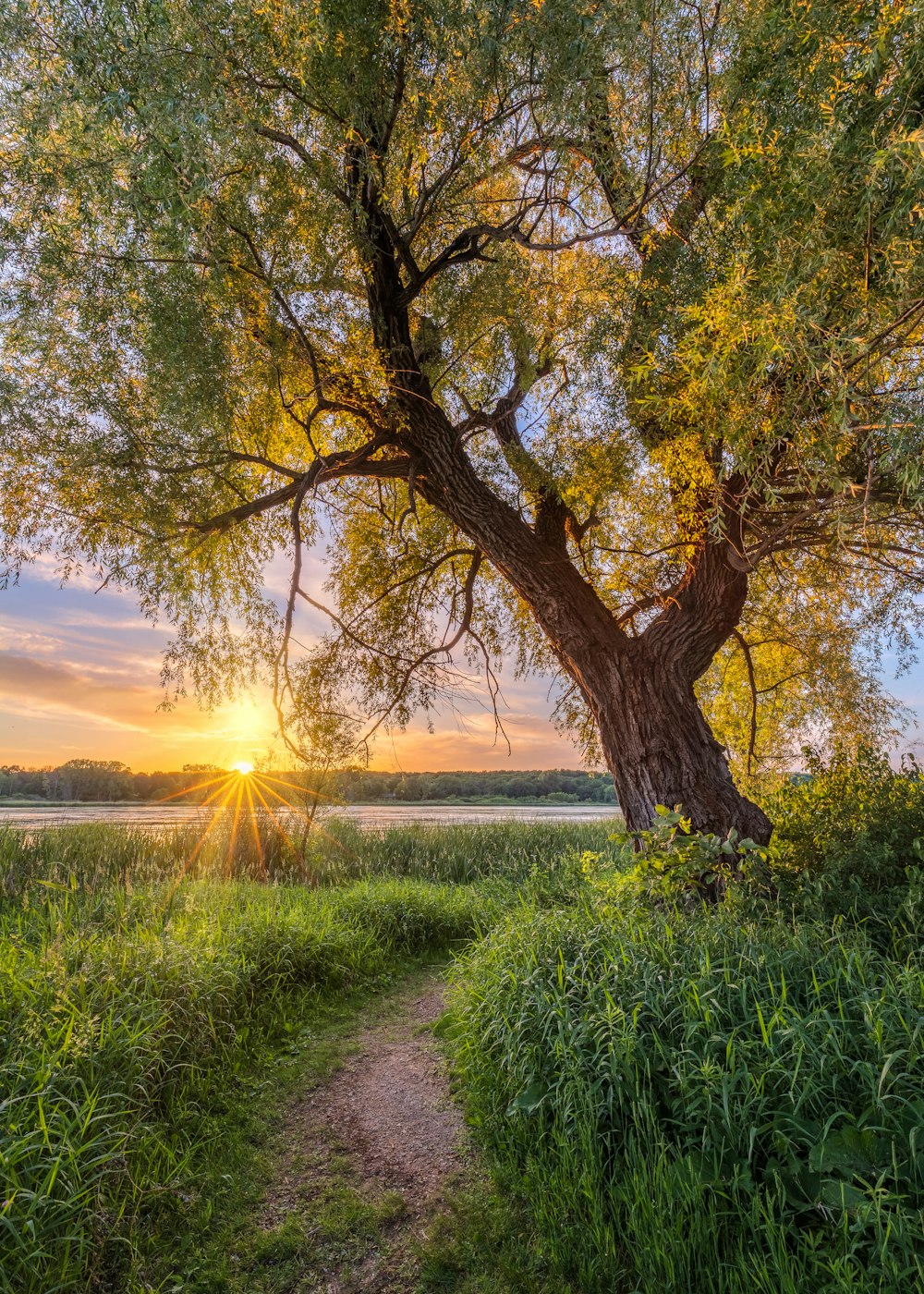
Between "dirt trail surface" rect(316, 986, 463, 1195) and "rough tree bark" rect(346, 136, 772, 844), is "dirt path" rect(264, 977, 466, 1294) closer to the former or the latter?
"dirt trail surface" rect(316, 986, 463, 1195)

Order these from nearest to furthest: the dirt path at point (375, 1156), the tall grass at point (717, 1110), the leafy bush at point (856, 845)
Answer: the tall grass at point (717, 1110) → the dirt path at point (375, 1156) → the leafy bush at point (856, 845)

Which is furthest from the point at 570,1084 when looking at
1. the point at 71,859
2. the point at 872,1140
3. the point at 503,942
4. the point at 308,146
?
the point at 71,859

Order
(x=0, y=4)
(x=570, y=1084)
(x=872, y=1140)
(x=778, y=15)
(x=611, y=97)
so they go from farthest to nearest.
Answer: (x=611, y=97)
(x=0, y=4)
(x=778, y=15)
(x=570, y=1084)
(x=872, y=1140)

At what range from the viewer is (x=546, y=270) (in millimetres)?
7020

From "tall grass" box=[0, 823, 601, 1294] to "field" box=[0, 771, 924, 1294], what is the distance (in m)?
0.02

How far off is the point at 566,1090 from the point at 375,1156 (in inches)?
49.9

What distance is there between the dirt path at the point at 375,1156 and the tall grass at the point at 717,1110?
34 cm

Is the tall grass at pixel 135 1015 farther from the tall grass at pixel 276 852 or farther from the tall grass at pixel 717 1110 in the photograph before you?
the tall grass at pixel 717 1110

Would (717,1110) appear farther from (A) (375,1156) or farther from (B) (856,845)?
(B) (856,845)

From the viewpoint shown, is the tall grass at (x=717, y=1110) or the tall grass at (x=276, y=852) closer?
the tall grass at (x=717, y=1110)

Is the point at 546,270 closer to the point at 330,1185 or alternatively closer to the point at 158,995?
the point at 158,995

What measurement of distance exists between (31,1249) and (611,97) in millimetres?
8057

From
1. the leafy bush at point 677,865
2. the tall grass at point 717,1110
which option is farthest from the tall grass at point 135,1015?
the leafy bush at point 677,865

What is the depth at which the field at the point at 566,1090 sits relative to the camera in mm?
2301
